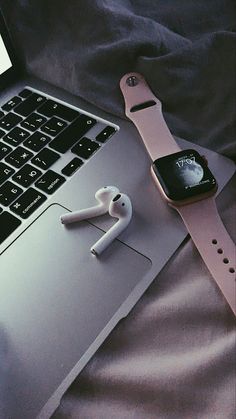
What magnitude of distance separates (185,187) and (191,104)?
109mm

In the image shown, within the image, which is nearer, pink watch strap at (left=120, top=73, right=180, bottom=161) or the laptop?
the laptop

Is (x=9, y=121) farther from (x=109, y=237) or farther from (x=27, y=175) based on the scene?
(x=109, y=237)

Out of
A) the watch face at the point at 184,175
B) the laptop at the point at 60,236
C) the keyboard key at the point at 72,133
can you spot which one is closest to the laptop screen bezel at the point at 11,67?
the laptop at the point at 60,236

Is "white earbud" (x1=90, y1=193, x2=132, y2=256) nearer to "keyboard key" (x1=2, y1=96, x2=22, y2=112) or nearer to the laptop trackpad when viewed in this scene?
the laptop trackpad

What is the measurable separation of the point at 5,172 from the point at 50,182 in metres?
0.05

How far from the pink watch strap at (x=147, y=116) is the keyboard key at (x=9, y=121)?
12cm

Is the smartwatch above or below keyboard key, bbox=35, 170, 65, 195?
below

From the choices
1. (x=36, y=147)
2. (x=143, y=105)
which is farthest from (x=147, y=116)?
(x=36, y=147)

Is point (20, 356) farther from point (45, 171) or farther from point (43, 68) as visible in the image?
point (43, 68)

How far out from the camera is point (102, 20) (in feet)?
1.75

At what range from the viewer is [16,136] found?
0.51 meters

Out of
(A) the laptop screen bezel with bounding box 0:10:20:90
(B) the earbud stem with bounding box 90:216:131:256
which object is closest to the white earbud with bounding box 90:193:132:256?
(B) the earbud stem with bounding box 90:216:131:256

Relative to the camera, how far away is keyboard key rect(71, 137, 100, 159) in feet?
1.63

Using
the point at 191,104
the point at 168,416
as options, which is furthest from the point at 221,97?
the point at 168,416
